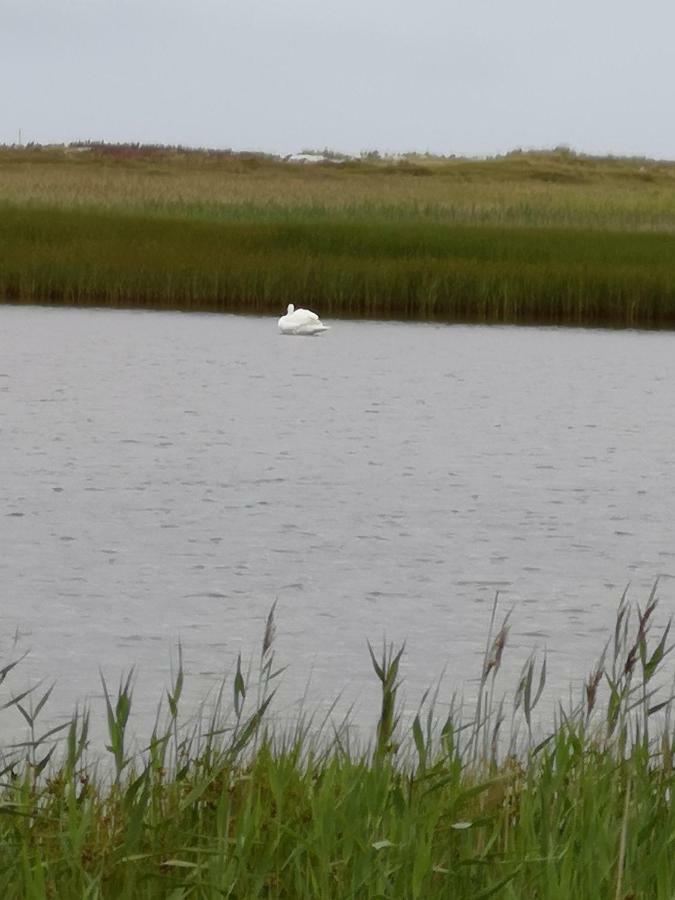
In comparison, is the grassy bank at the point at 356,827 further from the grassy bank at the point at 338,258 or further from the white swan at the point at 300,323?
the grassy bank at the point at 338,258

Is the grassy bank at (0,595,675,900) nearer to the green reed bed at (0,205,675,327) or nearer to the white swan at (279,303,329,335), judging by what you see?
the white swan at (279,303,329,335)

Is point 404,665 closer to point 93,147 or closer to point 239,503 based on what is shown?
point 239,503

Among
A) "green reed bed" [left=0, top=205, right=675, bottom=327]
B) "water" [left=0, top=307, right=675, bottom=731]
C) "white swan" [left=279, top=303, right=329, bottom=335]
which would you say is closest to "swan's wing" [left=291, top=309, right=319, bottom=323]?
"white swan" [left=279, top=303, right=329, bottom=335]

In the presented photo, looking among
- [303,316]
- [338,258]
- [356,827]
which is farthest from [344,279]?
[356,827]

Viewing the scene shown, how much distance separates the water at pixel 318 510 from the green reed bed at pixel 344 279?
4329 millimetres

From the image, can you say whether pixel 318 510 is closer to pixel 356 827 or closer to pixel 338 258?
pixel 356 827

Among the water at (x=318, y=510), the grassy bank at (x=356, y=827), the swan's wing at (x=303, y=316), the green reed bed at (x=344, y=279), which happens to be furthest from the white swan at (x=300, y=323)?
the grassy bank at (x=356, y=827)

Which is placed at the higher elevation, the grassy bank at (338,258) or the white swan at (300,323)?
the grassy bank at (338,258)

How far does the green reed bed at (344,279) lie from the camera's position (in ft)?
76.3

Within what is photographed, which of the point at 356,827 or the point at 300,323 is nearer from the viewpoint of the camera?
the point at 356,827

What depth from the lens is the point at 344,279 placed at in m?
23.9

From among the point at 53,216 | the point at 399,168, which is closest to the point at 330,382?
the point at 53,216

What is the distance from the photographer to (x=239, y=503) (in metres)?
9.80

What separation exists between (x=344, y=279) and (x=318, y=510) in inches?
568
